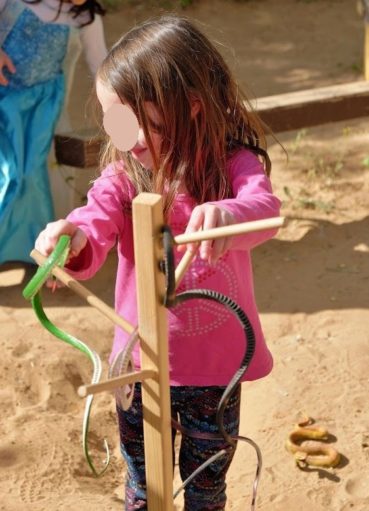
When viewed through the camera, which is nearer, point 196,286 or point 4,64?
point 196,286

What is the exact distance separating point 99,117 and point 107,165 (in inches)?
7.7

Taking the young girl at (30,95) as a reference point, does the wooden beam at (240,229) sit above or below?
above

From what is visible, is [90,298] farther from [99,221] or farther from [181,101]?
[181,101]

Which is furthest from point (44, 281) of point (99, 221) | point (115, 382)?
point (99, 221)

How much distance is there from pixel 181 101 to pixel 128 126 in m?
0.23

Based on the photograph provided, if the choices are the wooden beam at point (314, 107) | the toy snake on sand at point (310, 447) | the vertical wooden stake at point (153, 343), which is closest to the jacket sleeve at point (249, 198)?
the vertical wooden stake at point (153, 343)

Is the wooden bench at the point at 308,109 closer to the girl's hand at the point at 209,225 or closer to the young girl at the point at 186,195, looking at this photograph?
the young girl at the point at 186,195

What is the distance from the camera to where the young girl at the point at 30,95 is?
3.74 m

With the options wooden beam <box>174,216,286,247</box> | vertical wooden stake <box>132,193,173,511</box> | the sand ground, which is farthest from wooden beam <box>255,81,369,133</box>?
wooden beam <box>174,216,286,247</box>

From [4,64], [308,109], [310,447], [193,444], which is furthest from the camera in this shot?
[308,109]

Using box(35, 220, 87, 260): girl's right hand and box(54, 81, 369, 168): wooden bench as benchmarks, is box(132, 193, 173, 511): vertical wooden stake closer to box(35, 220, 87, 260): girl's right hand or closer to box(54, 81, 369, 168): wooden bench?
box(35, 220, 87, 260): girl's right hand

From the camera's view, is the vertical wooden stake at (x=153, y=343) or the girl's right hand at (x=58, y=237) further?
the girl's right hand at (x=58, y=237)

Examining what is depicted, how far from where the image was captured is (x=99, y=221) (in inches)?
70.1

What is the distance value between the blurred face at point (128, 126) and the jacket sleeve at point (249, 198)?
17cm
